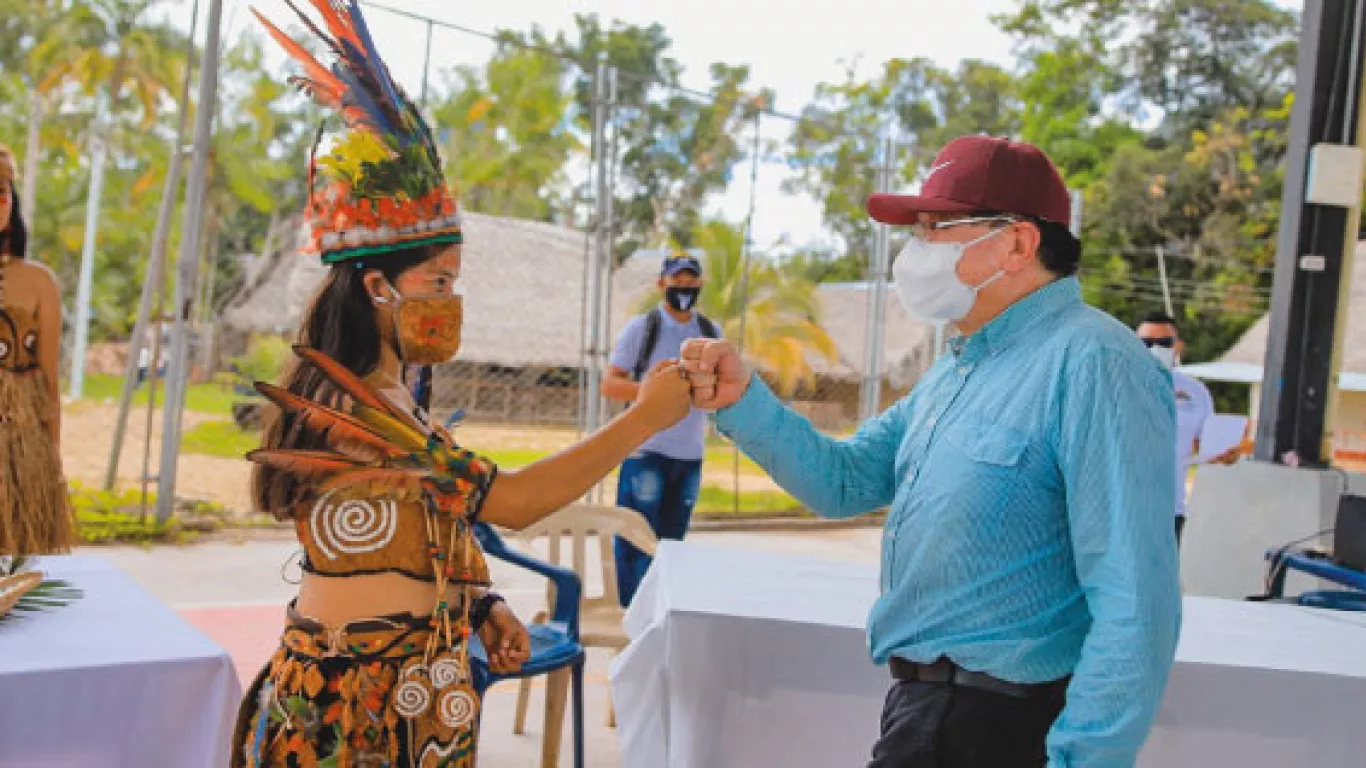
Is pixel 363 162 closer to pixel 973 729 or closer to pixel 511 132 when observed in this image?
pixel 973 729

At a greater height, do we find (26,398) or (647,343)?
(647,343)

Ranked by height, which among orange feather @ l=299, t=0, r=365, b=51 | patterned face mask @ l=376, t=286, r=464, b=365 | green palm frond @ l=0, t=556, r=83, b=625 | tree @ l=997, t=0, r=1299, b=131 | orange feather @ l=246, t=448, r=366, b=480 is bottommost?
green palm frond @ l=0, t=556, r=83, b=625

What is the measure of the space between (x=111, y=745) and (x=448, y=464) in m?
0.90

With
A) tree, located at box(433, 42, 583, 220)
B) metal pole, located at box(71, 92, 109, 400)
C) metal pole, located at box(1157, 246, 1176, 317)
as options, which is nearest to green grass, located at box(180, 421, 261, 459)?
metal pole, located at box(71, 92, 109, 400)

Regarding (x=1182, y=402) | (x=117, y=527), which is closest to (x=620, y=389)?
(x=1182, y=402)

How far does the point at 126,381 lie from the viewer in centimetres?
823

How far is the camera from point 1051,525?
1875mm

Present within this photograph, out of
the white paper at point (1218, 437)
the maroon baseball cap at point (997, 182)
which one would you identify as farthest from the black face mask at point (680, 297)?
the maroon baseball cap at point (997, 182)

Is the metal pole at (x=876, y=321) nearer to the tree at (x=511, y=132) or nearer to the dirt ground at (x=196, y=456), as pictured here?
the dirt ground at (x=196, y=456)

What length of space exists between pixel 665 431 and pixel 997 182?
12.5 ft

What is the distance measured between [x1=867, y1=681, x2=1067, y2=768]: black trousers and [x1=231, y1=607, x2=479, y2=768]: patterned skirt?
715 millimetres

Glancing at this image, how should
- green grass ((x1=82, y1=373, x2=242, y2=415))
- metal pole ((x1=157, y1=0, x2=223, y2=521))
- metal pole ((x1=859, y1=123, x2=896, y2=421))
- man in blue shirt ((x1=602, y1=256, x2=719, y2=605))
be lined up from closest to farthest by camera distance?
man in blue shirt ((x1=602, y1=256, x2=719, y2=605))
metal pole ((x1=157, y1=0, x2=223, y2=521))
metal pole ((x1=859, y1=123, x2=896, y2=421))
green grass ((x1=82, y1=373, x2=242, y2=415))

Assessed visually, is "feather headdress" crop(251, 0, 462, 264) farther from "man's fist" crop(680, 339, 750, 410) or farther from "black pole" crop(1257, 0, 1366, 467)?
"black pole" crop(1257, 0, 1366, 467)

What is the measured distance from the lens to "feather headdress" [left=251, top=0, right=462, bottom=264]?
202 centimetres
